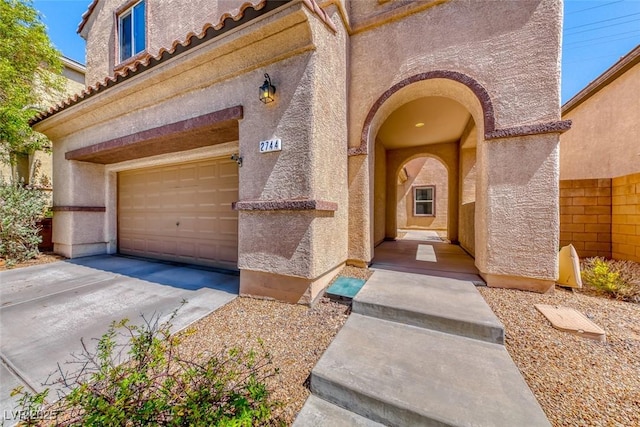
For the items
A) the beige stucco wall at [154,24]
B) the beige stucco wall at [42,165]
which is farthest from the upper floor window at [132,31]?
the beige stucco wall at [42,165]

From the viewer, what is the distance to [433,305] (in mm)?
2645

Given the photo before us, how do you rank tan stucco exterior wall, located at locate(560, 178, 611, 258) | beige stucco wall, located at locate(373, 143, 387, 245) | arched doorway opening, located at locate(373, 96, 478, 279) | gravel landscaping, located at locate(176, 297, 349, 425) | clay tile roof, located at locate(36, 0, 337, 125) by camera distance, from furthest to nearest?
beige stucco wall, located at locate(373, 143, 387, 245) < arched doorway opening, located at locate(373, 96, 478, 279) < tan stucco exterior wall, located at locate(560, 178, 611, 258) < clay tile roof, located at locate(36, 0, 337, 125) < gravel landscaping, located at locate(176, 297, 349, 425)

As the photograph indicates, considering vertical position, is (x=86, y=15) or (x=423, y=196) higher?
(x=86, y=15)

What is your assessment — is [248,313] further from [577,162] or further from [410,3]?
[577,162]

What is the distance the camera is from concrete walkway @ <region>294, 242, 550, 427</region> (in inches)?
60.1

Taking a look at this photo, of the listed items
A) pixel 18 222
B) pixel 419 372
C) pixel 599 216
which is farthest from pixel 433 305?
pixel 18 222

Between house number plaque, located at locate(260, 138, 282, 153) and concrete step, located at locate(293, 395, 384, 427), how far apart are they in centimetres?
294

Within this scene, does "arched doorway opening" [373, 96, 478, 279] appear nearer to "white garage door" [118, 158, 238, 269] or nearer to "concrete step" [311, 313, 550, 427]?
"concrete step" [311, 313, 550, 427]

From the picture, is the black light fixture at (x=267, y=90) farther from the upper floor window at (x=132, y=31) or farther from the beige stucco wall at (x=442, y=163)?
the upper floor window at (x=132, y=31)

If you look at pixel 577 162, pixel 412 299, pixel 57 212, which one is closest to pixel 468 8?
pixel 412 299

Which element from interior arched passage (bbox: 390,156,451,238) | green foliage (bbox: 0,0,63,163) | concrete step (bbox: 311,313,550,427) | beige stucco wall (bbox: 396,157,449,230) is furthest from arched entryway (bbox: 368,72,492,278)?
green foliage (bbox: 0,0,63,163)

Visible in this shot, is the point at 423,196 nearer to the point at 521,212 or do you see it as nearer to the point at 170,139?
the point at 521,212

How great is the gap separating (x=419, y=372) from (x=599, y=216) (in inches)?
229

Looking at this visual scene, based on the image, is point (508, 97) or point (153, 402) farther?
point (508, 97)
